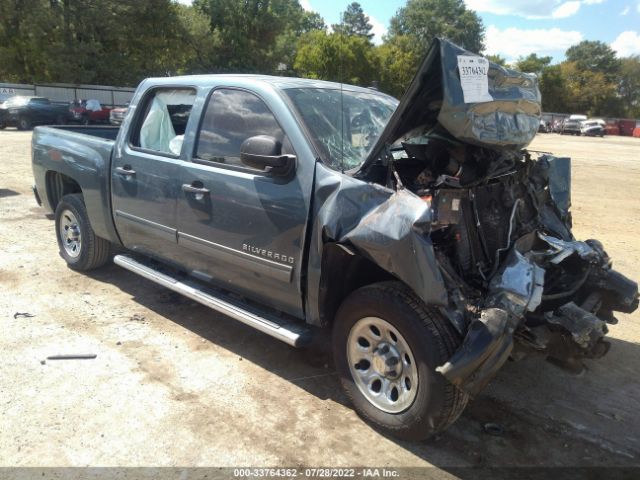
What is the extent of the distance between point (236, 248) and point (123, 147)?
5.60 feet

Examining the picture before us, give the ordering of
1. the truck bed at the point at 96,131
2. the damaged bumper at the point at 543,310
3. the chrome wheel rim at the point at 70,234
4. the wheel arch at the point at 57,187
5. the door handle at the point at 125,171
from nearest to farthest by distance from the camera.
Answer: the damaged bumper at the point at 543,310 → the door handle at the point at 125,171 → the chrome wheel rim at the point at 70,234 → the wheel arch at the point at 57,187 → the truck bed at the point at 96,131

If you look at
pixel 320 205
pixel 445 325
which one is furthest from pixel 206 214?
pixel 445 325

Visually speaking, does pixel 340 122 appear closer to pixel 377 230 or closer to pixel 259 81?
pixel 259 81

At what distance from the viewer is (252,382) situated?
361 cm

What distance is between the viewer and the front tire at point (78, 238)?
5.20 m

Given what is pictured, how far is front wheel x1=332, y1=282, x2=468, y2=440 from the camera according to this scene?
2.75 m

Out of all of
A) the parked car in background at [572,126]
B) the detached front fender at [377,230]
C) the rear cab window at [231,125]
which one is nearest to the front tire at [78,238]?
the rear cab window at [231,125]

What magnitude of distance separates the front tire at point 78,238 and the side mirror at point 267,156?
8.51ft

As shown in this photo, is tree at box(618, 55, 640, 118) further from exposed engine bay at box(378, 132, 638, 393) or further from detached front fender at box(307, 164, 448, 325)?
detached front fender at box(307, 164, 448, 325)

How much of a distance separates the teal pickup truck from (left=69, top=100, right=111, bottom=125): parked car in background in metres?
22.7

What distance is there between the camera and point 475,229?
11.2 feet

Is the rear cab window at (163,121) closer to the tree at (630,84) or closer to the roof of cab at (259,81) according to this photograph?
the roof of cab at (259,81)

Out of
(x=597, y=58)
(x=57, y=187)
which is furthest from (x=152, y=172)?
(x=597, y=58)

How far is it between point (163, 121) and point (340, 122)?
175 centimetres
